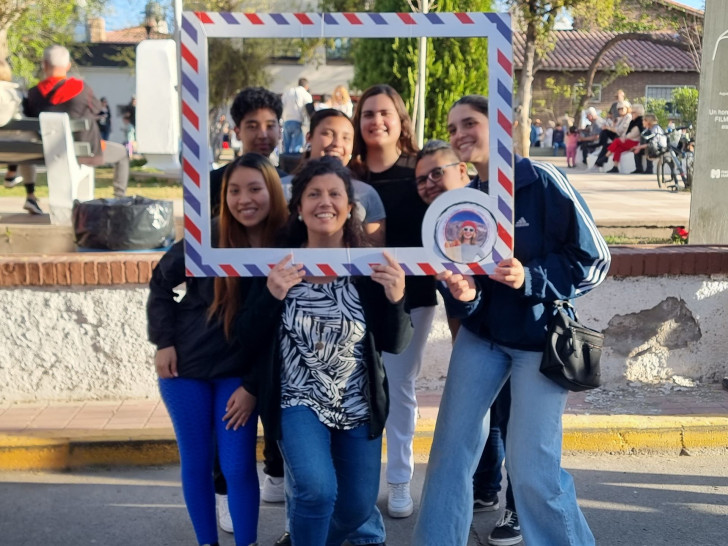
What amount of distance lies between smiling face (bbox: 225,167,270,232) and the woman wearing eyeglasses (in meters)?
0.46

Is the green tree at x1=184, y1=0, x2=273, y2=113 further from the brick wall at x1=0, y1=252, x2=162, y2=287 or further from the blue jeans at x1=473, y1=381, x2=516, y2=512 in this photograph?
the blue jeans at x1=473, y1=381, x2=516, y2=512

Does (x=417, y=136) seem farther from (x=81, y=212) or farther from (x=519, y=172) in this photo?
(x=81, y=212)

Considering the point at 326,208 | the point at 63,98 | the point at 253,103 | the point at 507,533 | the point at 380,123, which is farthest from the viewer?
the point at 63,98

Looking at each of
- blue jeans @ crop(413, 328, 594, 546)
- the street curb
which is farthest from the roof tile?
blue jeans @ crop(413, 328, 594, 546)

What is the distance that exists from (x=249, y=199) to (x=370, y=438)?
981mm

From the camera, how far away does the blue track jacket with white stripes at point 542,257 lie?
10.2 ft

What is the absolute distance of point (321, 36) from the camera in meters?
2.86

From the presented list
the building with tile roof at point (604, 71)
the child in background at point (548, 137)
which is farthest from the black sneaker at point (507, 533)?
the building with tile roof at point (604, 71)

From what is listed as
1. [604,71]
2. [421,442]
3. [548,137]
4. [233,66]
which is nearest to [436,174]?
[421,442]

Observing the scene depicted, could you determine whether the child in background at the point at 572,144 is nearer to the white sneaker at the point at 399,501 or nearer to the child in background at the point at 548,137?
the child in background at the point at 548,137

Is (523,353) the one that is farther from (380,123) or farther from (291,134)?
(291,134)

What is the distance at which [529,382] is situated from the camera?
10.4ft

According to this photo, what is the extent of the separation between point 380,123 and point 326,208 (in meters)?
0.71

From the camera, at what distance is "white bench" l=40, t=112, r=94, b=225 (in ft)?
27.6
